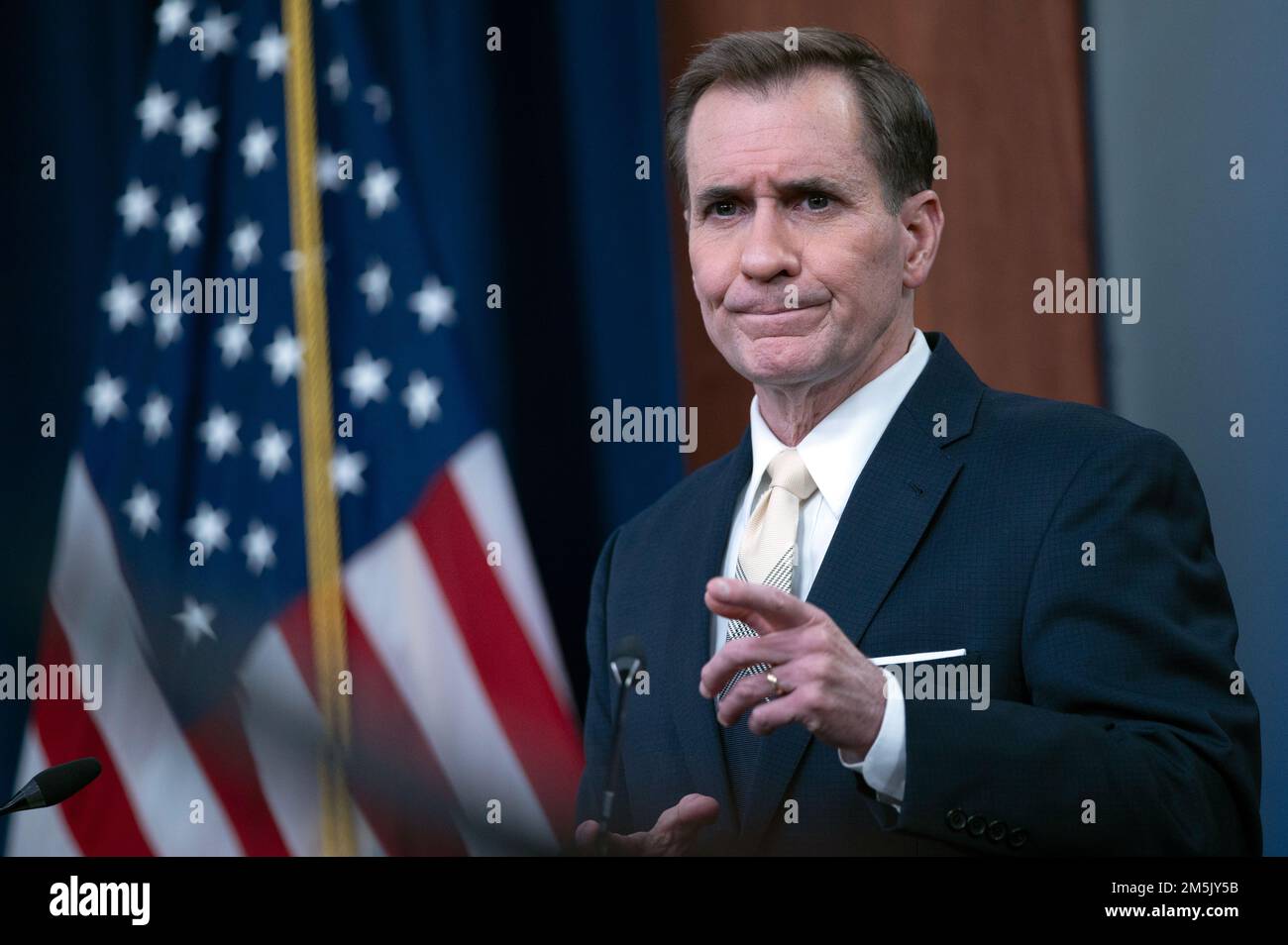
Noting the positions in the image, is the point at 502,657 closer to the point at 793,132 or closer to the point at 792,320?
the point at 792,320

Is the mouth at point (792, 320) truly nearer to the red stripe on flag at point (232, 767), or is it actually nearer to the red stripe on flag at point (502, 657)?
the red stripe on flag at point (502, 657)

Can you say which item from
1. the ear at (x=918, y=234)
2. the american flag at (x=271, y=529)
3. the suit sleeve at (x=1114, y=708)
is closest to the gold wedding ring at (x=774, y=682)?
the suit sleeve at (x=1114, y=708)

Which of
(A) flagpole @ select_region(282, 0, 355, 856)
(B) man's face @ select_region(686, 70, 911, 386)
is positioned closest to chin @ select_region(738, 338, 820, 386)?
(B) man's face @ select_region(686, 70, 911, 386)

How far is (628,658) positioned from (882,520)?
474 mm

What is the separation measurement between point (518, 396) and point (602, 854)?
89cm

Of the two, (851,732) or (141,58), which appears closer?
(851,732)

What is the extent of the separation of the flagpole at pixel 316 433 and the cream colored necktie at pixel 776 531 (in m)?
0.84

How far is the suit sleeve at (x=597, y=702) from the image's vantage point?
2457mm

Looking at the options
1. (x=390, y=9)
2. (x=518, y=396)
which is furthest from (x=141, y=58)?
(x=518, y=396)

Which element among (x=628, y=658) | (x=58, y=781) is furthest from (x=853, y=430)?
(x=58, y=781)

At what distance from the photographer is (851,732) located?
1.85 metres
